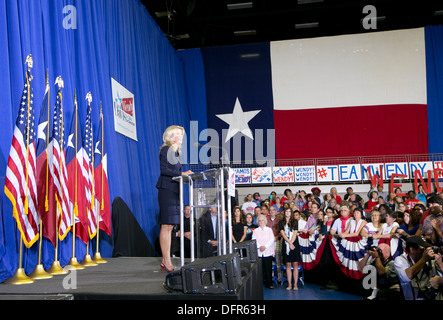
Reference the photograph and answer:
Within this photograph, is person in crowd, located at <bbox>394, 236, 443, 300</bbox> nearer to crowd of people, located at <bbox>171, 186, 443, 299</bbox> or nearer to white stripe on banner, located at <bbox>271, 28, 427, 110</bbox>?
crowd of people, located at <bbox>171, 186, 443, 299</bbox>

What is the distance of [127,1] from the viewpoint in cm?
871

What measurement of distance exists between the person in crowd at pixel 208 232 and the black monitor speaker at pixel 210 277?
Result: 0.72 metres

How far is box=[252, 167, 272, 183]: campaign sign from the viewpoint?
38.1ft

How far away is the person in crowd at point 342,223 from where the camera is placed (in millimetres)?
6234

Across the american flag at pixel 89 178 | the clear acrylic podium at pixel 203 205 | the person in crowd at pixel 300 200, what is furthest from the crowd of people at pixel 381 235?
the american flag at pixel 89 178

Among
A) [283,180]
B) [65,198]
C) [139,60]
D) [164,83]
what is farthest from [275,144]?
[65,198]

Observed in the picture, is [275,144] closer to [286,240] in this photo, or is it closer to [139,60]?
[139,60]

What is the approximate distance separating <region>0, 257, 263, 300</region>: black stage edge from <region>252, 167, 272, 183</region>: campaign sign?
7.44m

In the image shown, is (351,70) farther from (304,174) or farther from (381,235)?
(381,235)

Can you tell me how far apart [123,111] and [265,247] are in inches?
151

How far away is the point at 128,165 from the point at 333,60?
761 centimetres

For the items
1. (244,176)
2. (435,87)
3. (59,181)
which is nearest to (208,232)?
(59,181)

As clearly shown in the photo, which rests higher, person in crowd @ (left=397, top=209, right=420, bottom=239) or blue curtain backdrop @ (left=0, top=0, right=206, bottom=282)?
blue curtain backdrop @ (left=0, top=0, right=206, bottom=282)

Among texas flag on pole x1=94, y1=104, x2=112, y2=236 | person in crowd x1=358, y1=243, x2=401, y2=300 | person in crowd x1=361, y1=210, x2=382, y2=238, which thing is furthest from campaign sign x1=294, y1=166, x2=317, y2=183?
texas flag on pole x1=94, y1=104, x2=112, y2=236
